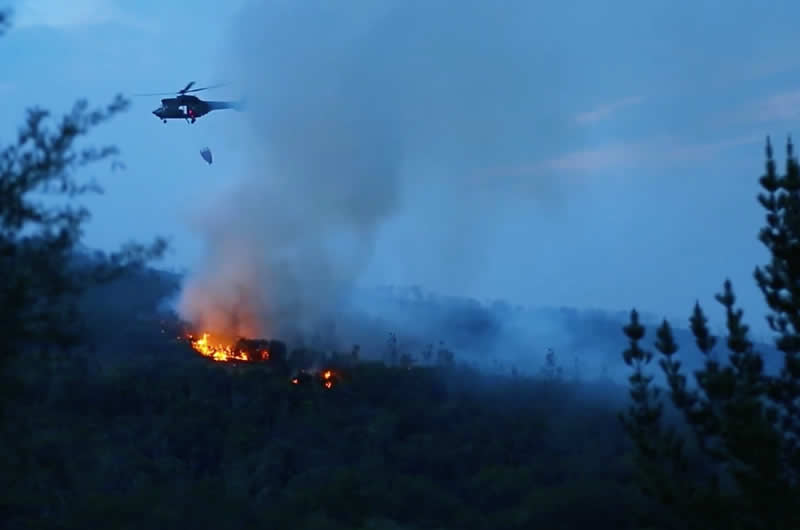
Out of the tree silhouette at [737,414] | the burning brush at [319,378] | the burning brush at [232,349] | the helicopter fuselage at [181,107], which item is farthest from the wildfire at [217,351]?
the tree silhouette at [737,414]

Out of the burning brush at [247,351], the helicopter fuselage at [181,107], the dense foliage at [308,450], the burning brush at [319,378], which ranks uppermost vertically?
the helicopter fuselage at [181,107]

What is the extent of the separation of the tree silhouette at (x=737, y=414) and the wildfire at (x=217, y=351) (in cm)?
1620

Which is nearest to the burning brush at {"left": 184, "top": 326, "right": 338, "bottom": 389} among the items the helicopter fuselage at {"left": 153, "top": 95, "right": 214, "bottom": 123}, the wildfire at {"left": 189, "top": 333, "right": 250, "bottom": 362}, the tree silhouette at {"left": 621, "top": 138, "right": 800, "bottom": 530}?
the wildfire at {"left": 189, "top": 333, "right": 250, "bottom": 362}

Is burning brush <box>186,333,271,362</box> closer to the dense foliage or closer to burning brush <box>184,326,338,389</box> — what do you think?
burning brush <box>184,326,338,389</box>

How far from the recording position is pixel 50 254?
1104cm

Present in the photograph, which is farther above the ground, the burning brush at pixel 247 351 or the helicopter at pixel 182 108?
the helicopter at pixel 182 108

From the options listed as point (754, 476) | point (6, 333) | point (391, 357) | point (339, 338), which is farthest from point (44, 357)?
point (339, 338)

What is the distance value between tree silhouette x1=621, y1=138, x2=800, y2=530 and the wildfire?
16.2m

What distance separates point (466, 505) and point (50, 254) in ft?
36.0

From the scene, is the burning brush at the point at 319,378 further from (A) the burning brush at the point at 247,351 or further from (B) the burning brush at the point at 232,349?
(B) the burning brush at the point at 232,349

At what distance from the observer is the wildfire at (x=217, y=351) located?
30422mm

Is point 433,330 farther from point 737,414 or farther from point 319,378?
point 737,414

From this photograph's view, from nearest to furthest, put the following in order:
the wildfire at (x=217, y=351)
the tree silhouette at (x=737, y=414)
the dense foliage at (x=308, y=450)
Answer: the tree silhouette at (x=737, y=414), the dense foliage at (x=308, y=450), the wildfire at (x=217, y=351)

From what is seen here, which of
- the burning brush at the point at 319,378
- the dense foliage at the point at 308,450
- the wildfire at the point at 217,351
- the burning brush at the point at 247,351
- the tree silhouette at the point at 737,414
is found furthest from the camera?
the wildfire at the point at 217,351
